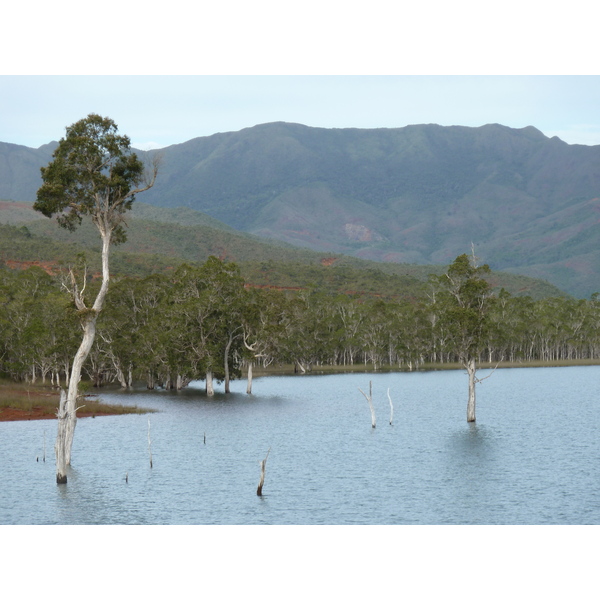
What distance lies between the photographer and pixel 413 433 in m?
68.6

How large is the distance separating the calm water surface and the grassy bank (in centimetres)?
298

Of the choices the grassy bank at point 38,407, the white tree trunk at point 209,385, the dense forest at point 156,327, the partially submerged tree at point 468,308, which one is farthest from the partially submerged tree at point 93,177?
the white tree trunk at point 209,385

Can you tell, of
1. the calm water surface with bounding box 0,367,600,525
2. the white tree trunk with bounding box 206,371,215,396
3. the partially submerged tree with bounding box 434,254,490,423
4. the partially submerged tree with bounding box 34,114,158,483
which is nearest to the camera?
the calm water surface with bounding box 0,367,600,525

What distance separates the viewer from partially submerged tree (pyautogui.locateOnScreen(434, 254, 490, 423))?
67688mm

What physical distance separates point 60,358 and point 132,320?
11365mm

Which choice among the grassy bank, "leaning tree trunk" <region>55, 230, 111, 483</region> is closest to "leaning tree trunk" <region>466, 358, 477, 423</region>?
the grassy bank

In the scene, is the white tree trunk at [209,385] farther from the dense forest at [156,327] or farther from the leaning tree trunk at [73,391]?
the leaning tree trunk at [73,391]

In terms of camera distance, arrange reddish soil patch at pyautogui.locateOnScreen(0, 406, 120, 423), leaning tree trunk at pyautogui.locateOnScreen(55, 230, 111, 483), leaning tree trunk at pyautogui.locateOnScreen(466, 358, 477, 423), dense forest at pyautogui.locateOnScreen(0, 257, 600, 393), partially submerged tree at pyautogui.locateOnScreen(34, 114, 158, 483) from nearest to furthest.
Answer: leaning tree trunk at pyautogui.locateOnScreen(55, 230, 111, 483) → partially submerged tree at pyautogui.locateOnScreen(34, 114, 158, 483) → leaning tree trunk at pyautogui.locateOnScreen(466, 358, 477, 423) → reddish soil patch at pyautogui.locateOnScreen(0, 406, 120, 423) → dense forest at pyautogui.locateOnScreen(0, 257, 600, 393)

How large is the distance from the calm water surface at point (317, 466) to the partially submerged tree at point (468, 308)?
7.23 m

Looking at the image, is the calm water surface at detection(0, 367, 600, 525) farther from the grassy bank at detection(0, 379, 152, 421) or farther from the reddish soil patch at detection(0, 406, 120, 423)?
the grassy bank at detection(0, 379, 152, 421)

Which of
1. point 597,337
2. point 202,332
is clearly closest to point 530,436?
point 202,332

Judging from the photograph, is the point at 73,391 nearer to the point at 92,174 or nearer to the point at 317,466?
the point at 92,174
